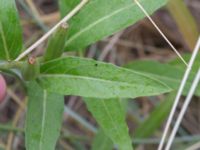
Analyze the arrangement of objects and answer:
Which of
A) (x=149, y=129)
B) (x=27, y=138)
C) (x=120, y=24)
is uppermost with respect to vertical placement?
(x=120, y=24)

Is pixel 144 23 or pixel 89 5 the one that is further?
pixel 144 23

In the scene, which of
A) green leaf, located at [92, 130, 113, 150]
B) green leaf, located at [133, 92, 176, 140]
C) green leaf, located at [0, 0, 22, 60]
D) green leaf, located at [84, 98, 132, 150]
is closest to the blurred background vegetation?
→ green leaf, located at [133, 92, 176, 140]

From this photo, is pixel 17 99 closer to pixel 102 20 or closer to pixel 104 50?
pixel 104 50

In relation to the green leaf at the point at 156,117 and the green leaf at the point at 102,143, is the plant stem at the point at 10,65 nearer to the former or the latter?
the green leaf at the point at 102,143

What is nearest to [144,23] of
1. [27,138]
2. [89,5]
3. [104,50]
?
[104,50]

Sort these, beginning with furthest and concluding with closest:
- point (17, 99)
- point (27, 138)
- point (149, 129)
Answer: point (17, 99) < point (149, 129) < point (27, 138)

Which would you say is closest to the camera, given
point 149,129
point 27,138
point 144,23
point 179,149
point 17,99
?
point 27,138

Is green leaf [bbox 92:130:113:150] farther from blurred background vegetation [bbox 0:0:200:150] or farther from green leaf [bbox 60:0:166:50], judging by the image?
green leaf [bbox 60:0:166:50]

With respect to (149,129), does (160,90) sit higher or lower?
higher

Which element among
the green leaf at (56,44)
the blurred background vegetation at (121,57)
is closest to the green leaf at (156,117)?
the blurred background vegetation at (121,57)
